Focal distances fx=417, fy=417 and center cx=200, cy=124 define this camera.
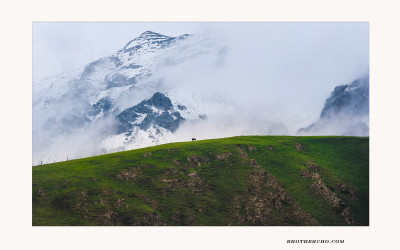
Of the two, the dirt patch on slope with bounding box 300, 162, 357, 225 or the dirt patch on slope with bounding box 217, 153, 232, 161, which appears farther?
the dirt patch on slope with bounding box 217, 153, 232, 161

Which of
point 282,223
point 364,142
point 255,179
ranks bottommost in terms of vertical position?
point 282,223

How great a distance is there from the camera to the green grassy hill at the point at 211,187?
379 feet

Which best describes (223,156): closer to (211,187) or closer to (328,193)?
(211,187)

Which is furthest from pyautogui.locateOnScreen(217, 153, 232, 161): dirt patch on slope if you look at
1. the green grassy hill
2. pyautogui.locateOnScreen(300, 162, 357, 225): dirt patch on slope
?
pyautogui.locateOnScreen(300, 162, 357, 225): dirt patch on slope

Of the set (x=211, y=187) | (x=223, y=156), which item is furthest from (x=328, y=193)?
(x=223, y=156)

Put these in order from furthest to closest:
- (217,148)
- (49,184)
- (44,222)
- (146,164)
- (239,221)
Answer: (217,148)
(146,164)
(49,184)
(239,221)
(44,222)

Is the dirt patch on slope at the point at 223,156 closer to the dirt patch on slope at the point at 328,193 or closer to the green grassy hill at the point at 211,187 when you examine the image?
the green grassy hill at the point at 211,187

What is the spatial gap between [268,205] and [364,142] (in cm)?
6307

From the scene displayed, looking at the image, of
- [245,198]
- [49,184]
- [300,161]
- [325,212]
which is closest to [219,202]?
[245,198]

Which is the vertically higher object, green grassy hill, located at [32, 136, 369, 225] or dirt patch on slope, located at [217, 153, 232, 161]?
dirt patch on slope, located at [217, 153, 232, 161]

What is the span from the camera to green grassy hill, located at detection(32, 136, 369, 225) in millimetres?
115625

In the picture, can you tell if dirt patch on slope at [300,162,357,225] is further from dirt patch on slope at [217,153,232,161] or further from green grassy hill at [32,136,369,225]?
dirt patch on slope at [217,153,232,161]
